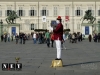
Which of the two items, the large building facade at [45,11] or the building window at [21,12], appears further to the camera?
the building window at [21,12]

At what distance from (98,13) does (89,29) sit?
17.8 metres

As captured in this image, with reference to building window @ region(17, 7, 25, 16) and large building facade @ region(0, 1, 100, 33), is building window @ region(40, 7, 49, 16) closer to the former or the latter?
large building facade @ region(0, 1, 100, 33)

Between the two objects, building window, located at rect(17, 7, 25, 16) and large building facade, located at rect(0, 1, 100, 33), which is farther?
building window, located at rect(17, 7, 25, 16)

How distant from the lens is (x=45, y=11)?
66062 mm

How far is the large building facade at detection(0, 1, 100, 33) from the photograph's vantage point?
65.6 meters

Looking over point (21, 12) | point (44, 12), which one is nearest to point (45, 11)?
point (44, 12)

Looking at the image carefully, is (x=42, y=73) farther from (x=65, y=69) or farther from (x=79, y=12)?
(x=79, y=12)

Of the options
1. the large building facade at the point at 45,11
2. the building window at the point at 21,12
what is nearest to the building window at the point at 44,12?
the large building facade at the point at 45,11

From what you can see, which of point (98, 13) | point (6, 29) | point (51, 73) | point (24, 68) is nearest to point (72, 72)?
point (51, 73)

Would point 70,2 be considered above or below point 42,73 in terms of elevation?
above

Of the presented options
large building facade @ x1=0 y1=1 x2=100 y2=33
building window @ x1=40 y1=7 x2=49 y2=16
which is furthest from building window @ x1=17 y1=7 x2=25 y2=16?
building window @ x1=40 y1=7 x2=49 y2=16

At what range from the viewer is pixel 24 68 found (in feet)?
37.5

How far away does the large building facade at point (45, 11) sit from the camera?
6556 centimetres

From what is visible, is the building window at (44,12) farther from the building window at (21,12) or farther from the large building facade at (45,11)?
the building window at (21,12)
